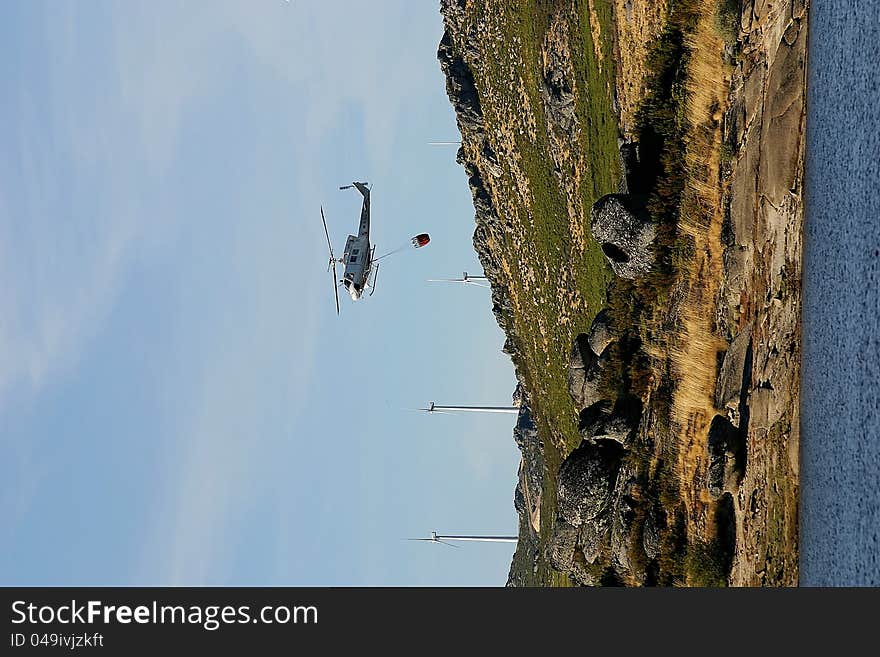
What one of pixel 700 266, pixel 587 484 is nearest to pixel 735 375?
pixel 700 266

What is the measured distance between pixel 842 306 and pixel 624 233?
39.6ft

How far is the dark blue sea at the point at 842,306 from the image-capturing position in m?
19.9

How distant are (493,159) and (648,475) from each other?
2765cm

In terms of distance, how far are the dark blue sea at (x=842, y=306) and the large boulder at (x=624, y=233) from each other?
27.7 ft

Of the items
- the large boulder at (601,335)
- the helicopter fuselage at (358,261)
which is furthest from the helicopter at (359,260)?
the large boulder at (601,335)

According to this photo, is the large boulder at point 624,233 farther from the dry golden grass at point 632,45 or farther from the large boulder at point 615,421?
the large boulder at point 615,421

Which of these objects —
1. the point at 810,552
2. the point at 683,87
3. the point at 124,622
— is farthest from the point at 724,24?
the point at 124,622

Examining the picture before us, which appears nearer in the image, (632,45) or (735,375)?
(735,375)

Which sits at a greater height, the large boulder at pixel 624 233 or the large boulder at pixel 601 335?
the large boulder at pixel 624 233

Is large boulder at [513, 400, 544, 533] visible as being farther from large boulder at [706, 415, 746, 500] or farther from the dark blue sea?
the dark blue sea

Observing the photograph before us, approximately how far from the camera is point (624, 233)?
32.7m

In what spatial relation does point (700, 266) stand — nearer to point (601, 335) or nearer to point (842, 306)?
point (601, 335)

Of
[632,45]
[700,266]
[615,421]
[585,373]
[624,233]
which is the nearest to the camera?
[700,266]

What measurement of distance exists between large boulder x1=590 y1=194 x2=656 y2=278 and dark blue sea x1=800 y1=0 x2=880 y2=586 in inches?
333
